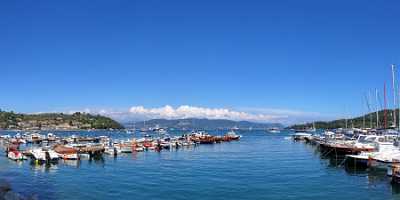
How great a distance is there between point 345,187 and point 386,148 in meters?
23.4

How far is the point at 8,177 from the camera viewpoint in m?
58.8

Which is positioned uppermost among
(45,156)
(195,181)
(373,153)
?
(373,153)

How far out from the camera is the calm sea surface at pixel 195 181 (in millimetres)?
45812

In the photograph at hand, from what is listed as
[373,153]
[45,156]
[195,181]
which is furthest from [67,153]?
[373,153]

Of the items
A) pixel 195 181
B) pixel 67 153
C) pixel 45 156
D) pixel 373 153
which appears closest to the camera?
pixel 195 181

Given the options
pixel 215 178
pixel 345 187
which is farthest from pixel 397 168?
pixel 215 178

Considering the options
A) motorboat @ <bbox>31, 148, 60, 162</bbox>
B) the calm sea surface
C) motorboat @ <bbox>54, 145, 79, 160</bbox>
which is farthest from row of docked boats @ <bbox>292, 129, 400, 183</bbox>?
motorboat @ <bbox>31, 148, 60, 162</bbox>

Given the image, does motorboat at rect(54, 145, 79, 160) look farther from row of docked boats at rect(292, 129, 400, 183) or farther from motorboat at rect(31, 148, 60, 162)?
row of docked boats at rect(292, 129, 400, 183)

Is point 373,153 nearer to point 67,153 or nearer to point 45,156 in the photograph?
point 45,156

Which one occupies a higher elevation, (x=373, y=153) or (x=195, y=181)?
(x=373, y=153)

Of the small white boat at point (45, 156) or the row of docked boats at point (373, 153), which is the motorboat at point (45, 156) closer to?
the small white boat at point (45, 156)

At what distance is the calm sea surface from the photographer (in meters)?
45.8

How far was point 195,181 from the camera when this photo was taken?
5494 cm

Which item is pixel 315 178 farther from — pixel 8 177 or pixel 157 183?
pixel 8 177
